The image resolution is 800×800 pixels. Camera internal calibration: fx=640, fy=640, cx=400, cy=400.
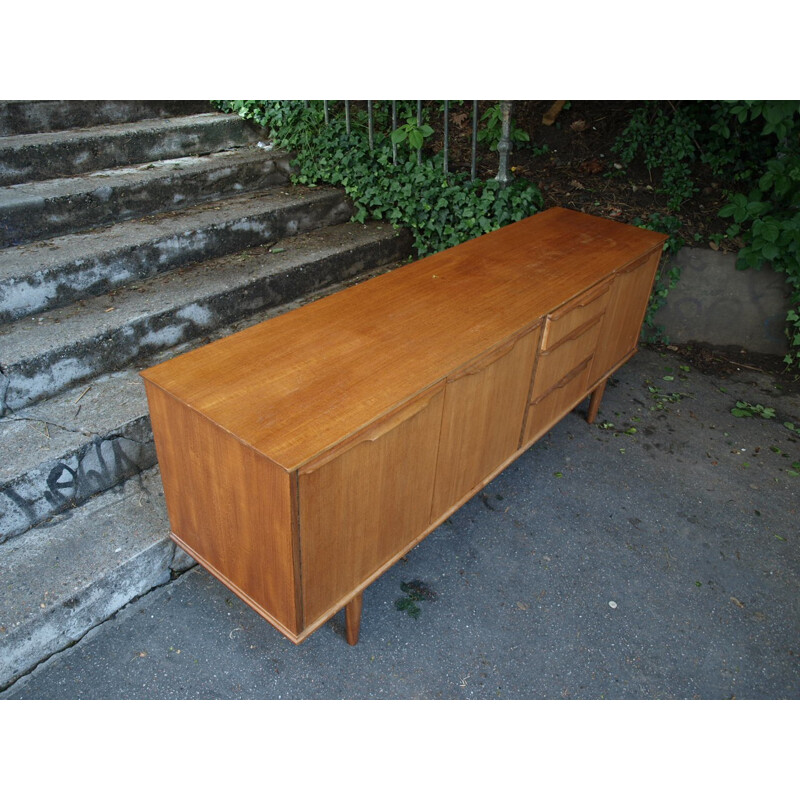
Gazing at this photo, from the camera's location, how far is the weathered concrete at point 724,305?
Answer: 3971 mm

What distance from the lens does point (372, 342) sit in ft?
7.05

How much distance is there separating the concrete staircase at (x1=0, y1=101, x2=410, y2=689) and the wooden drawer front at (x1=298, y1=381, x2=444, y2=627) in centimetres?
82

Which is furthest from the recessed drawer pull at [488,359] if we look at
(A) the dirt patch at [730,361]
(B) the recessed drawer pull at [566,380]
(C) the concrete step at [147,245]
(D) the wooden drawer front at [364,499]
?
(A) the dirt patch at [730,361]

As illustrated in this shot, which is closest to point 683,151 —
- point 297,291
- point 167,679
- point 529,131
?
point 529,131

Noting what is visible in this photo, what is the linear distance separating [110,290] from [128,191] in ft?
2.23

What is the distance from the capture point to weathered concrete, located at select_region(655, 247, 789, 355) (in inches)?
156

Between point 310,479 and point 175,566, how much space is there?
1145 mm

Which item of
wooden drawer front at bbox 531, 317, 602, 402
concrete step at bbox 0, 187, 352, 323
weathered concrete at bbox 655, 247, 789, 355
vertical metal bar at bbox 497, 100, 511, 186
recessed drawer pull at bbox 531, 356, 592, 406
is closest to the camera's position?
wooden drawer front at bbox 531, 317, 602, 402

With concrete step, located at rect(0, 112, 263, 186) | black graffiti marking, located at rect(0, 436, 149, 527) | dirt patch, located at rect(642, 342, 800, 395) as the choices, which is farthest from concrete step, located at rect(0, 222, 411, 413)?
dirt patch, located at rect(642, 342, 800, 395)

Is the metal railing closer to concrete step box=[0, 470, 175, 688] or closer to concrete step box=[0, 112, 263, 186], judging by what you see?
concrete step box=[0, 112, 263, 186]

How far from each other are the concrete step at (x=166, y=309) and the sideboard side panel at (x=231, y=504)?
3.19ft

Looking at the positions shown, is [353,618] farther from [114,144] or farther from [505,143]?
[114,144]

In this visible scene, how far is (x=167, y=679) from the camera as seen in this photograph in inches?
84.2

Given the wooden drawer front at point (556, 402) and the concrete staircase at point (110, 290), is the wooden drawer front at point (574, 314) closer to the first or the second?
the wooden drawer front at point (556, 402)
